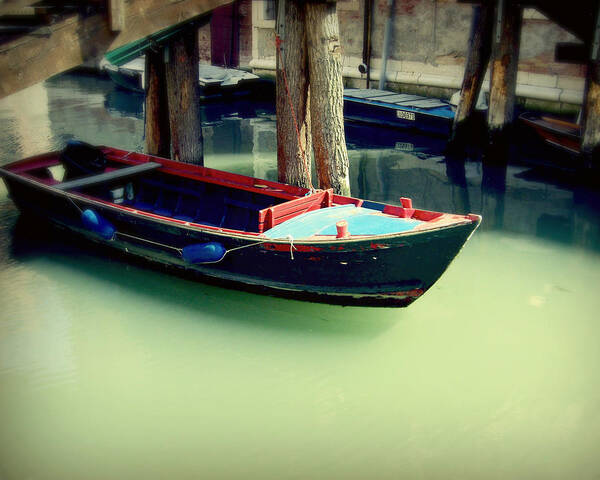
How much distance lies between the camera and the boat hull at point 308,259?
5.23m

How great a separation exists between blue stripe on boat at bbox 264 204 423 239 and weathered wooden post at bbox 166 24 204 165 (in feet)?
8.12

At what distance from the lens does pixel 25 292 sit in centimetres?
632

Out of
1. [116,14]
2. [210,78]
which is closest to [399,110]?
[210,78]

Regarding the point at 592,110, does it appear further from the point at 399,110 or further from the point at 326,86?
the point at 326,86

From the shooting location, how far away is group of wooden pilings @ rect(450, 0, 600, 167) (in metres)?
8.84

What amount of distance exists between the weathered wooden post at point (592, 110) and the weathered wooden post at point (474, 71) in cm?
183

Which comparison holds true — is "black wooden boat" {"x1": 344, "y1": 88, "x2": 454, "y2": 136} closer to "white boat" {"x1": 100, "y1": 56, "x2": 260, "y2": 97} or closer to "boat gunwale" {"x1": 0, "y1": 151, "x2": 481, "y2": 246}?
"white boat" {"x1": 100, "y1": 56, "x2": 260, "y2": 97}

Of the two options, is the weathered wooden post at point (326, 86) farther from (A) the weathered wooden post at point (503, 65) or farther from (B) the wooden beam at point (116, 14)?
(A) the weathered wooden post at point (503, 65)

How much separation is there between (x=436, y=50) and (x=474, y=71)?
3.38m

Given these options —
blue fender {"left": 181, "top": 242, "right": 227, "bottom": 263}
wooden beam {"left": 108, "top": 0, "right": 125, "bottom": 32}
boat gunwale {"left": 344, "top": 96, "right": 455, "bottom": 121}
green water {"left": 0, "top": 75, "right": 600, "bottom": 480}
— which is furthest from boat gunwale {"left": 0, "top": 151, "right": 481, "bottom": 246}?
boat gunwale {"left": 344, "top": 96, "right": 455, "bottom": 121}

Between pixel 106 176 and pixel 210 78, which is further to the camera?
pixel 210 78

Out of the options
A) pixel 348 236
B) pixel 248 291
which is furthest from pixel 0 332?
pixel 348 236

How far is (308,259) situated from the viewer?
550cm

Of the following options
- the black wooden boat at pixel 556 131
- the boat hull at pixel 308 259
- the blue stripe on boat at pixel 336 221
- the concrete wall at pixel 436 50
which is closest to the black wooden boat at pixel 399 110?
the concrete wall at pixel 436 50
